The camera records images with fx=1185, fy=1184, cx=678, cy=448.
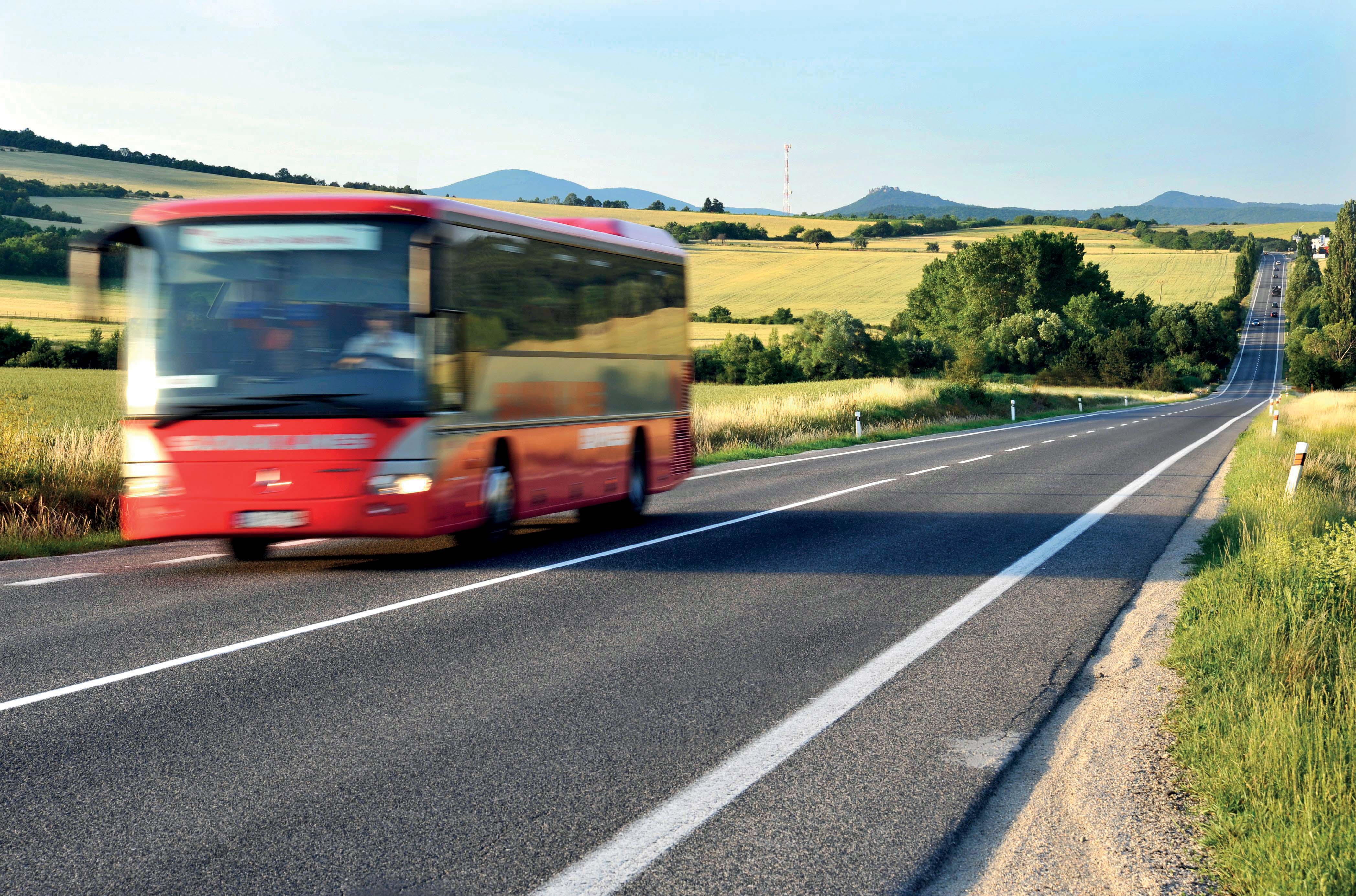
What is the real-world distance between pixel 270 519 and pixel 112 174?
7915 centimetres

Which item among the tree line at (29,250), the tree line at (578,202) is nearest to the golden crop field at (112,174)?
the tree line at (29,250)

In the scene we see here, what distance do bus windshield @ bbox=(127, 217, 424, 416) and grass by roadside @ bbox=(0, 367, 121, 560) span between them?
110 inches

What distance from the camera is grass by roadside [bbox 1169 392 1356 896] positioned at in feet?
12.0

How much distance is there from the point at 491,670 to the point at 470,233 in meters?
4.67

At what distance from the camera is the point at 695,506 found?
14414mm

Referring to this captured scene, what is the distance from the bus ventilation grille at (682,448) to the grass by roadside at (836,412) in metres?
7.30

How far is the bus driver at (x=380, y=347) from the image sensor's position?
903cm

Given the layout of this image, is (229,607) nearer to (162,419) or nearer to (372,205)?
(162,419)

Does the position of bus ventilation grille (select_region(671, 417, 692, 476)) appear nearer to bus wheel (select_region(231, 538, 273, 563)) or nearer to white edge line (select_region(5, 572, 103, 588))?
bus wheel (select_region(231, 538, 273, 563))

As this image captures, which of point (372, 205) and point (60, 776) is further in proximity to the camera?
point (372, 205)

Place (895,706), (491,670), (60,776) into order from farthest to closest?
(491,670) < (895,706) < (60,776)

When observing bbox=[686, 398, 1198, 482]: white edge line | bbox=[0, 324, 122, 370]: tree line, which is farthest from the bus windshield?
bbox=[0, 324, 122, 370]: tree line

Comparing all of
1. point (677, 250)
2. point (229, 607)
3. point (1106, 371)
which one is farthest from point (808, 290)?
point (229, 607)

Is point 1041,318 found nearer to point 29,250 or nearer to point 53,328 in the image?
point 29,250
